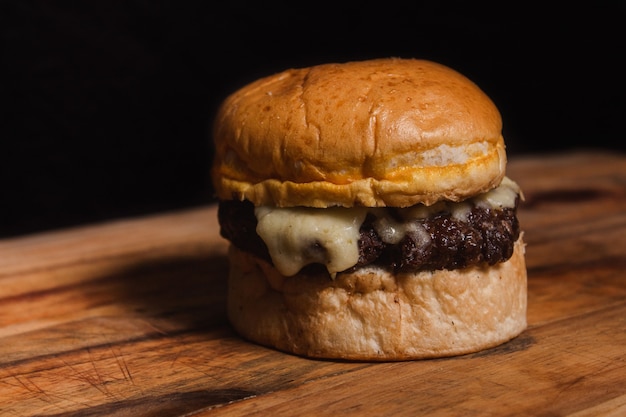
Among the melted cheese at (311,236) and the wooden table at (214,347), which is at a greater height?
the melted cheese at (311,236)

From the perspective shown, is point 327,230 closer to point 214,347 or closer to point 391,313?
point 391,313

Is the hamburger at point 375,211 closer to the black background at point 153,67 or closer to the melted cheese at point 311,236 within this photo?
the melted cheese at point 311,236

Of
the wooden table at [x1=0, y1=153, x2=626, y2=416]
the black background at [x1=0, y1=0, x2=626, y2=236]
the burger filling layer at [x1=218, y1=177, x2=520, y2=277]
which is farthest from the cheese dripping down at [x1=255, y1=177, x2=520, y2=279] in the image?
the black background at [x1=0, y1=0, x2=626, y2=236]

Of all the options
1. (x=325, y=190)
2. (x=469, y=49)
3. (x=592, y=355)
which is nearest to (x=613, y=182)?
(x=469, y=49)

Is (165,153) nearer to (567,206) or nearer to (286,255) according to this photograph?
(567,206)

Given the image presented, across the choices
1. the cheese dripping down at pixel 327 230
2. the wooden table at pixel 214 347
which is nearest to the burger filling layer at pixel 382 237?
the cheese dripping down at pixel 327 230

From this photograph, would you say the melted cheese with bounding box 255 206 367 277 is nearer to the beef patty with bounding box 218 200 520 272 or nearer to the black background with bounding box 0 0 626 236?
the beef patty with bounding box 218 200 520 272
